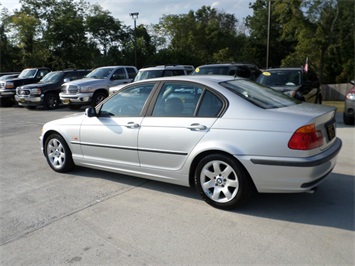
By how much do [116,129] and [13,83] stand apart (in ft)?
51.0

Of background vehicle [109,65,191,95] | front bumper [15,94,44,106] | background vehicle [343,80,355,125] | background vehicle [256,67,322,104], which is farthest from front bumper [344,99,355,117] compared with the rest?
front bumper [15,94,44,106]

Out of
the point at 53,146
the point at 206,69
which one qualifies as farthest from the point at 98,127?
the point at 206,69

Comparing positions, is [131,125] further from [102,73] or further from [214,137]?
[102,73]

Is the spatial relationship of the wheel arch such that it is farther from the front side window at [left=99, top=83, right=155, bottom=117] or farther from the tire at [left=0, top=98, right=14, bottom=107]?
the tire at [left=0, top=98, right=14, bottom=107]

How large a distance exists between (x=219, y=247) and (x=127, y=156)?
1973mm

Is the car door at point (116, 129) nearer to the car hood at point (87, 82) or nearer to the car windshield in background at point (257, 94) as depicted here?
the car windshield in background at point (257, 94)

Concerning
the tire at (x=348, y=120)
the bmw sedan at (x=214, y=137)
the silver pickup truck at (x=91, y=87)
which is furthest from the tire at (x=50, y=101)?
the tire at (x=348, y=120)

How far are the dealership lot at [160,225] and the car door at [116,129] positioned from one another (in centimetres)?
46

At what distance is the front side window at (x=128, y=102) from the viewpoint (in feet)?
15.2

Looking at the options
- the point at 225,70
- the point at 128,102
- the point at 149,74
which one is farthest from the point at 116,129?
the point at 149,74

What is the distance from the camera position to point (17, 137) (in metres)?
9.06

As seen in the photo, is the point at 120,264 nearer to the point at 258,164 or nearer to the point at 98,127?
the point at 258,164

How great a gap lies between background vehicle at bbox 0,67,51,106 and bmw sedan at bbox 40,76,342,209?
48.4 feet

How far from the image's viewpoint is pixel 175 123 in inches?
163
